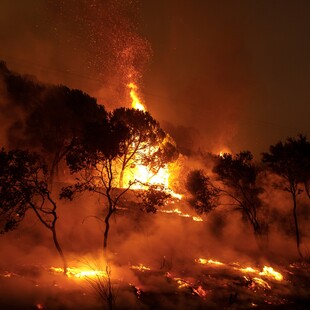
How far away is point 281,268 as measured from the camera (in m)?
23.0

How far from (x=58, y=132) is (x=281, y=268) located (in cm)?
2043

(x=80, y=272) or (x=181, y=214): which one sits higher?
(x=181, y=214)

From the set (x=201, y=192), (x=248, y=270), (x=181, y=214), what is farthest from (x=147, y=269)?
(x=201, y=192)

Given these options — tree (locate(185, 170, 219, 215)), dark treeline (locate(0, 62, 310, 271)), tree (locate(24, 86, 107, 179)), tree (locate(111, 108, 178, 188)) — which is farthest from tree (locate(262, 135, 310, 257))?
tree (locate(24, 86, 107, 179))

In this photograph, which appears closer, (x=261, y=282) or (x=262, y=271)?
(x=261, y=282)

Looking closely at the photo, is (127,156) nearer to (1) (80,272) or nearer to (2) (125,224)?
(2) (125,224)

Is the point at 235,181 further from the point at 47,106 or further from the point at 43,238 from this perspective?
the point at 47,106

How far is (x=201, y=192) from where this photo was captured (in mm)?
28609

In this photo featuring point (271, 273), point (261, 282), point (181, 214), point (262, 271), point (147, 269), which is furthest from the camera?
point (181, 214)

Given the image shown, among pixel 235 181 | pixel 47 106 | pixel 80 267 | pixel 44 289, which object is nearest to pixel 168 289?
pixel 80 267

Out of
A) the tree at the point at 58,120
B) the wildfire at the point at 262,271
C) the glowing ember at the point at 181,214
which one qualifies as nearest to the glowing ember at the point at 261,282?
the wildfire at the point at 262,271

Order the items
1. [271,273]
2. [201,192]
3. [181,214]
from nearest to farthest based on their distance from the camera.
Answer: [271,273] < [201,192] < [181,214]

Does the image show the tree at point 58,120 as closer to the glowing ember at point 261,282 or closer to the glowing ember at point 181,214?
the glowing ember at point 181,214

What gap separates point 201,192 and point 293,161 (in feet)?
23.6
